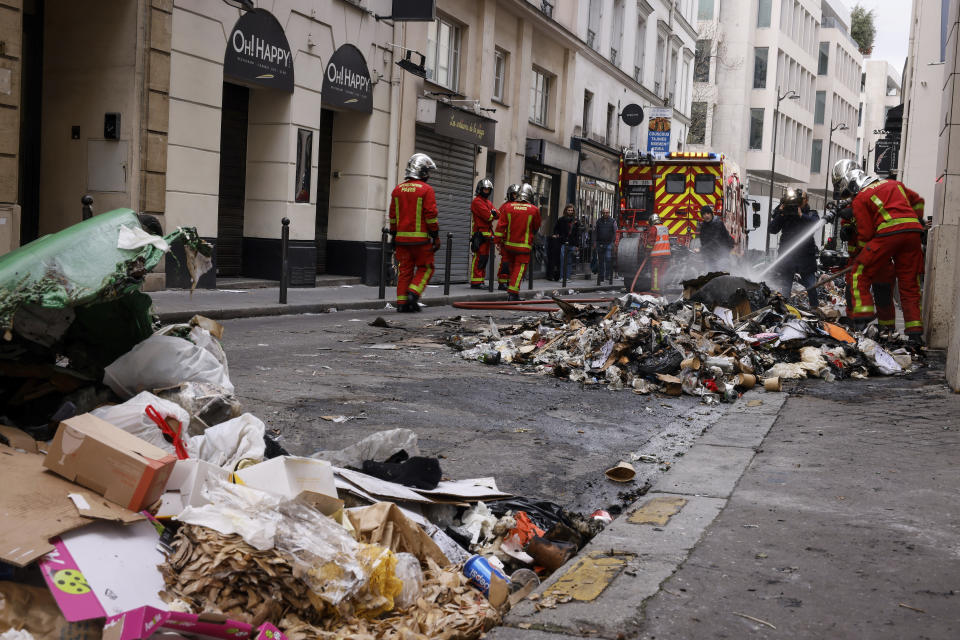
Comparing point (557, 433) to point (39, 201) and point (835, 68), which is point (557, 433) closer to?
point (39, 201)

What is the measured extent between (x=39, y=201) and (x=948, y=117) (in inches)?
430

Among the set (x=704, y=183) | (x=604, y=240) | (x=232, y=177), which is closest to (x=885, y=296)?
(x=232, y=177)

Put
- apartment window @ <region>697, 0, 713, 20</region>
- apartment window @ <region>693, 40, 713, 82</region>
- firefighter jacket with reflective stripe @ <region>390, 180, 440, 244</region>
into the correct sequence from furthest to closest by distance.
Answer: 1. apartment window @ <region>693, 40, 713, 82</region>
2. apartment window @ <region>697, 0, 713, 20</region>
3. firefighter jacket with reflective stripe @ <region>390, 180, 440, 244</region>

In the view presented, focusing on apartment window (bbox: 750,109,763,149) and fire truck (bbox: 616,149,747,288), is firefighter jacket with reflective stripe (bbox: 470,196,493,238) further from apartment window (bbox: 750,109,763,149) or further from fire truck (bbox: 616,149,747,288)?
apartment window (bbox: 750,109,763,149)

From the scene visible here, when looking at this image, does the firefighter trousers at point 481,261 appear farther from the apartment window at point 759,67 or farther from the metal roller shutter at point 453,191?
the apartment window at point 759,67

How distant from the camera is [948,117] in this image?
420 inches

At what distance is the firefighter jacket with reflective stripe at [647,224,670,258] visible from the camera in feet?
60.9

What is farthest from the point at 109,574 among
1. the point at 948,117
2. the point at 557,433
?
the point at 948,117

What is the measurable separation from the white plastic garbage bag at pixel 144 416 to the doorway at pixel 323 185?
14307 millimetres

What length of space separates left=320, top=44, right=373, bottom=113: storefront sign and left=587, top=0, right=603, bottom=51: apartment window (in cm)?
1343

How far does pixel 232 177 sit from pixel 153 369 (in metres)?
12.2

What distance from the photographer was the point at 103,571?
8.43ft

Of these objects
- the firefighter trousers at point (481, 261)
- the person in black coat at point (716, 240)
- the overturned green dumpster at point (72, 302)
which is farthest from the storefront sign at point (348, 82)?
the overturned green dumpster at point (72, 302)

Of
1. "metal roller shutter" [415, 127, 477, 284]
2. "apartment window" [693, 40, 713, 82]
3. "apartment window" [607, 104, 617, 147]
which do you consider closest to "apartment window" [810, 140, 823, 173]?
"apartment window" [693, 40, 713, 82]
